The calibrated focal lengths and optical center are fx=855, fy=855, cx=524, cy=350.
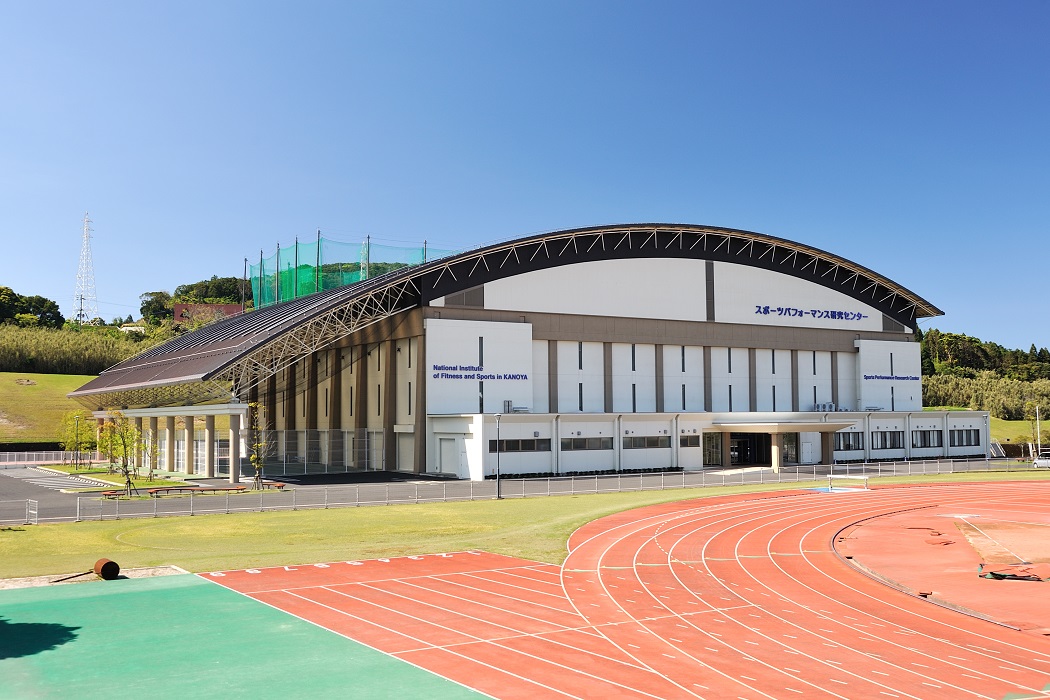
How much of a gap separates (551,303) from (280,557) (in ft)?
137

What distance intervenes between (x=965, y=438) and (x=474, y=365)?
165ft

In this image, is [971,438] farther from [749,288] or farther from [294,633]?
[294,633]

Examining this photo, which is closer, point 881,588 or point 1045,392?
point 881,588

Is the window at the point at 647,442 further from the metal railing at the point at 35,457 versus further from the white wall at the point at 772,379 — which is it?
the metal railing at the point at 35,457

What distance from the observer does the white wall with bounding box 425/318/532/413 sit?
6159cm

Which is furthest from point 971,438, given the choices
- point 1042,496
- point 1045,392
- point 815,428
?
point 1045,392

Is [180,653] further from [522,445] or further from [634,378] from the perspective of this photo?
[634,378]

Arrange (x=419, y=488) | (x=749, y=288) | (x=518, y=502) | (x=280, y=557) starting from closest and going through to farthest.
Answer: (x=280, y=557), (x=518, y=502), (x=419, y=488), (x=749, y=288)

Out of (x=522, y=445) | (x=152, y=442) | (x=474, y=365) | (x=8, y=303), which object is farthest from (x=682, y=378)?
(x=8, y=303)

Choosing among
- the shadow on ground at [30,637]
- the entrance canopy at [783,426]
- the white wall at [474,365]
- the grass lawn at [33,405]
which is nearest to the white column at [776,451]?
the entrance canopy at [783,426]

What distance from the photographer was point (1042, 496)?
4644 centimetres

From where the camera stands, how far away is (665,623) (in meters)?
18.4

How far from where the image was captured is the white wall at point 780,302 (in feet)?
244

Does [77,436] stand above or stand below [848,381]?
below
